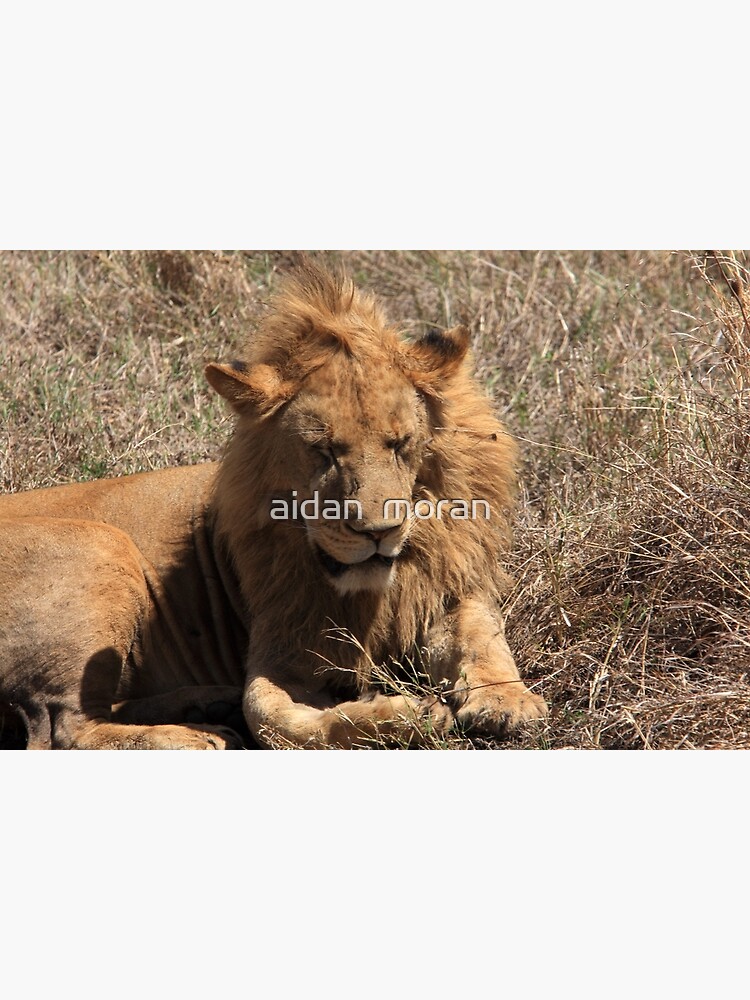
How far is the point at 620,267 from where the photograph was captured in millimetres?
7148

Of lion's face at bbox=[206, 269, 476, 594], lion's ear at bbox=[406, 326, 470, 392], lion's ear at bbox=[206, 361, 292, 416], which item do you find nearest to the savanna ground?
lion's ear at bbox=[406, 326, 470, 392]

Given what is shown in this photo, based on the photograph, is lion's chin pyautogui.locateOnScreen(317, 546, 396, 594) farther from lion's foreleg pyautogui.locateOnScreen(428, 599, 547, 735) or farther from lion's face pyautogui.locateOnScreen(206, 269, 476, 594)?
lion's foreleg pyautogui.locateOnScreen(428, 599, 547, 735)

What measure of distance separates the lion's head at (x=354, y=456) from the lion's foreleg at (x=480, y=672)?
0.09 m

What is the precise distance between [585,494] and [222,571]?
1.40 metres

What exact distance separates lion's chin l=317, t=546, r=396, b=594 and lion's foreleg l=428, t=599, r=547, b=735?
307 millimetres

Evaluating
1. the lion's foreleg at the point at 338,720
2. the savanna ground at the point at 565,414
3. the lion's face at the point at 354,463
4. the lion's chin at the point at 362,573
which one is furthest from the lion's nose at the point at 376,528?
the savanna ground at the point at 565,414

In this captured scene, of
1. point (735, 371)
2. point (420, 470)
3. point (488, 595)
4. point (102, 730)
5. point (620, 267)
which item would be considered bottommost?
point (102, 730)

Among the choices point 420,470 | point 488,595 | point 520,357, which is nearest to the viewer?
point 420,470

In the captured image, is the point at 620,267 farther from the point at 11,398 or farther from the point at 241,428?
the point at 241,428

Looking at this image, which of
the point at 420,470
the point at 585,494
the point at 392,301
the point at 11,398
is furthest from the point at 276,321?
the point at 392,301

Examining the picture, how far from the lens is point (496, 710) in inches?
145

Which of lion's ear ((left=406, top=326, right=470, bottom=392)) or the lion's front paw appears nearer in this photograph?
the lion's front paw

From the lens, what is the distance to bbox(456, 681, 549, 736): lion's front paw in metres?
3.68

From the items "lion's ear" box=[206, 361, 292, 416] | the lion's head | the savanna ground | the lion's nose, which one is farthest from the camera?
the savanna ground
